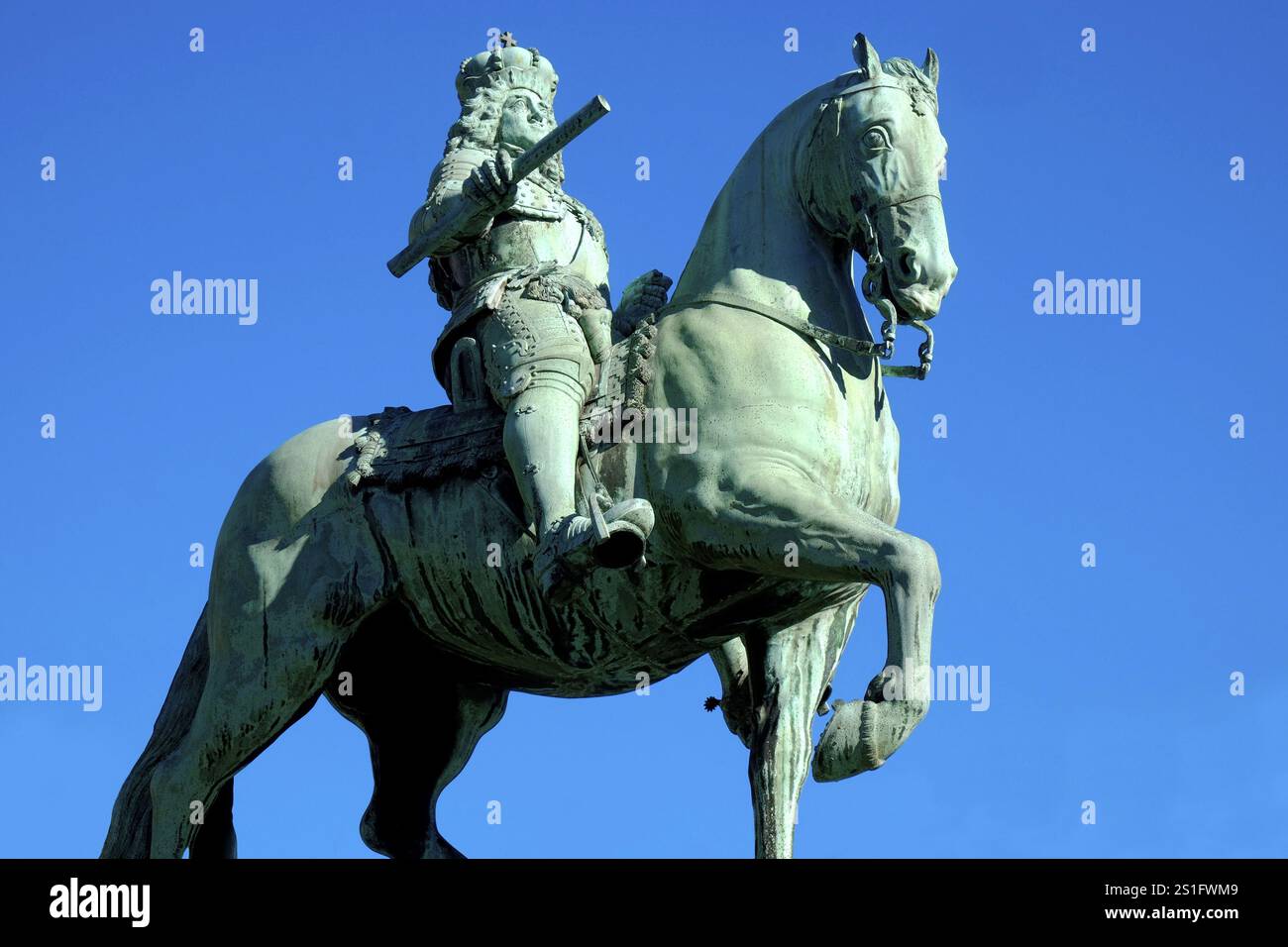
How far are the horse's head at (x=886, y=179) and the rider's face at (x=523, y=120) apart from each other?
1685 millimetres

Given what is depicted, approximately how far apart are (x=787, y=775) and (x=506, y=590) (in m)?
1.60

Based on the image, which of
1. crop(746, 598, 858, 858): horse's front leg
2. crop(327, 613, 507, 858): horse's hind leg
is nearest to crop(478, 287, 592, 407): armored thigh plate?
crop(746, 598, 858, 858): horse's front leg

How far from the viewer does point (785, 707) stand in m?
14.2

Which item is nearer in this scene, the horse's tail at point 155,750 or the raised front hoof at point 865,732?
the raised front hoof at point 865,732

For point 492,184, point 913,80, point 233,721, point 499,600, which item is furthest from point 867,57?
point 233,721

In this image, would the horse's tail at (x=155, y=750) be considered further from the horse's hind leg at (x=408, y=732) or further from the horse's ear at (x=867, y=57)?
the horse's ear at (x=867, y=57)

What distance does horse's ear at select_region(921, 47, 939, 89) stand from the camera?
14234 millimetres

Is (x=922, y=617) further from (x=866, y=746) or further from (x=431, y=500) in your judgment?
(x=431, y=500)

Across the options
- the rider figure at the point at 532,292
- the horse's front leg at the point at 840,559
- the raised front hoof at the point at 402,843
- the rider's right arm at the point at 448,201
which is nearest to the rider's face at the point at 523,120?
the rider figure at the point at 532,292

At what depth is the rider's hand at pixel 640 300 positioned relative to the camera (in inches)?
572
